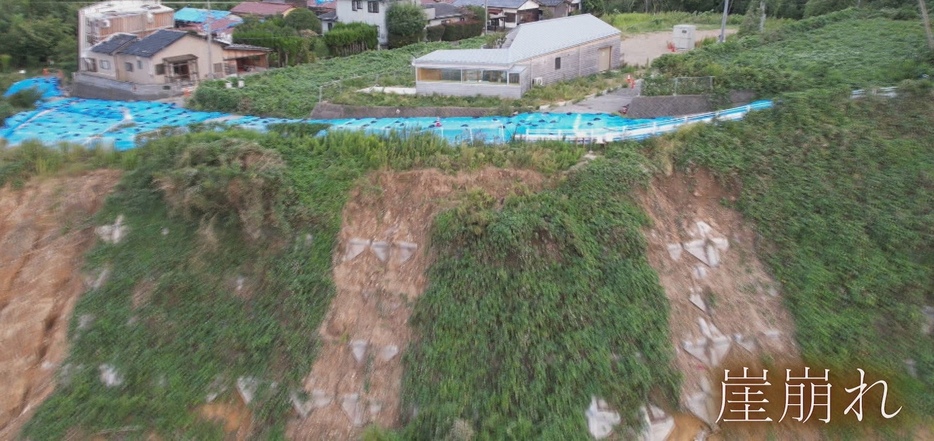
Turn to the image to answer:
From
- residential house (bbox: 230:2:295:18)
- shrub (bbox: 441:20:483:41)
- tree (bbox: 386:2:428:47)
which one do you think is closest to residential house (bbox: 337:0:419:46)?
tree (bbox: 386:2:428:47)

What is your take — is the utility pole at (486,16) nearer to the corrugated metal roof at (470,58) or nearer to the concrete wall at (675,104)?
the corrugated metal roof at (470,58)

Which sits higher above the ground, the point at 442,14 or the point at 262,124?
the point at 442,14

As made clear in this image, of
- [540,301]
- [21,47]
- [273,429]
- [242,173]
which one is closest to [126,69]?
[21,47]

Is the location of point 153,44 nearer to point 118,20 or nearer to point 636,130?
point 118,20

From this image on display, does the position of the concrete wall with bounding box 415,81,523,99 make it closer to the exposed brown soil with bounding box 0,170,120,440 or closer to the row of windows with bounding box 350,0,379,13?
the exposed brown soil with bounding box 0,170,120,440

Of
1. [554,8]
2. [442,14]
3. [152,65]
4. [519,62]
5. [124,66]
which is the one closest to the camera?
[519,62]

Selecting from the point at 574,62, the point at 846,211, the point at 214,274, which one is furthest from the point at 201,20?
the point at 846,211
